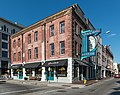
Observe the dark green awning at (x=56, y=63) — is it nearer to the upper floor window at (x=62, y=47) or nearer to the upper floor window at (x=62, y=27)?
the upper floor window at (x=62, y=47)

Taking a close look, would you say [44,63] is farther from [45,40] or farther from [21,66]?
[21,66]

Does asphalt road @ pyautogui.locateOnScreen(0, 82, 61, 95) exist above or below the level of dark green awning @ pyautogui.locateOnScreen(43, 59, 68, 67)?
below

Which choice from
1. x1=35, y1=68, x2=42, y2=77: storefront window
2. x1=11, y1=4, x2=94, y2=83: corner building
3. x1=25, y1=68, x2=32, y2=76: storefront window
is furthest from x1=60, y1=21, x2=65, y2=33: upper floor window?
x1=25, y1=68, x2=32, y2=76: storefront window

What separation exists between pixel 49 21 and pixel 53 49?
515cm

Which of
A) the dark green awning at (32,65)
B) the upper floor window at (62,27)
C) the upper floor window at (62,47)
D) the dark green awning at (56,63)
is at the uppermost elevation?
the upper floor window at (62,27)

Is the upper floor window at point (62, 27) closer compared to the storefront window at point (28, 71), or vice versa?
the upper floor window at point (62, 27)

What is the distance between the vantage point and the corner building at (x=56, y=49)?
27.8 m

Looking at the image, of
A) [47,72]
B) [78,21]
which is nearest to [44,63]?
[47,72]

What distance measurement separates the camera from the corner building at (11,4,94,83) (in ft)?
91.3

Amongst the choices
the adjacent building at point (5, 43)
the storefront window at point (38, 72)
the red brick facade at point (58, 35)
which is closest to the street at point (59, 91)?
the red brick facade at point (58, 35)

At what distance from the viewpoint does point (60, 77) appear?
94.3 feet

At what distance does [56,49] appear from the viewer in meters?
30.1

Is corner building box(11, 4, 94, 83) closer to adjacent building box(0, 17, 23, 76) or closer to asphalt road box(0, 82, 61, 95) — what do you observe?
asphalt road box(0, 82, 61, 95)

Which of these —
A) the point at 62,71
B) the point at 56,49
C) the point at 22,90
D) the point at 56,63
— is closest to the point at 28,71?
the point at 56,49
